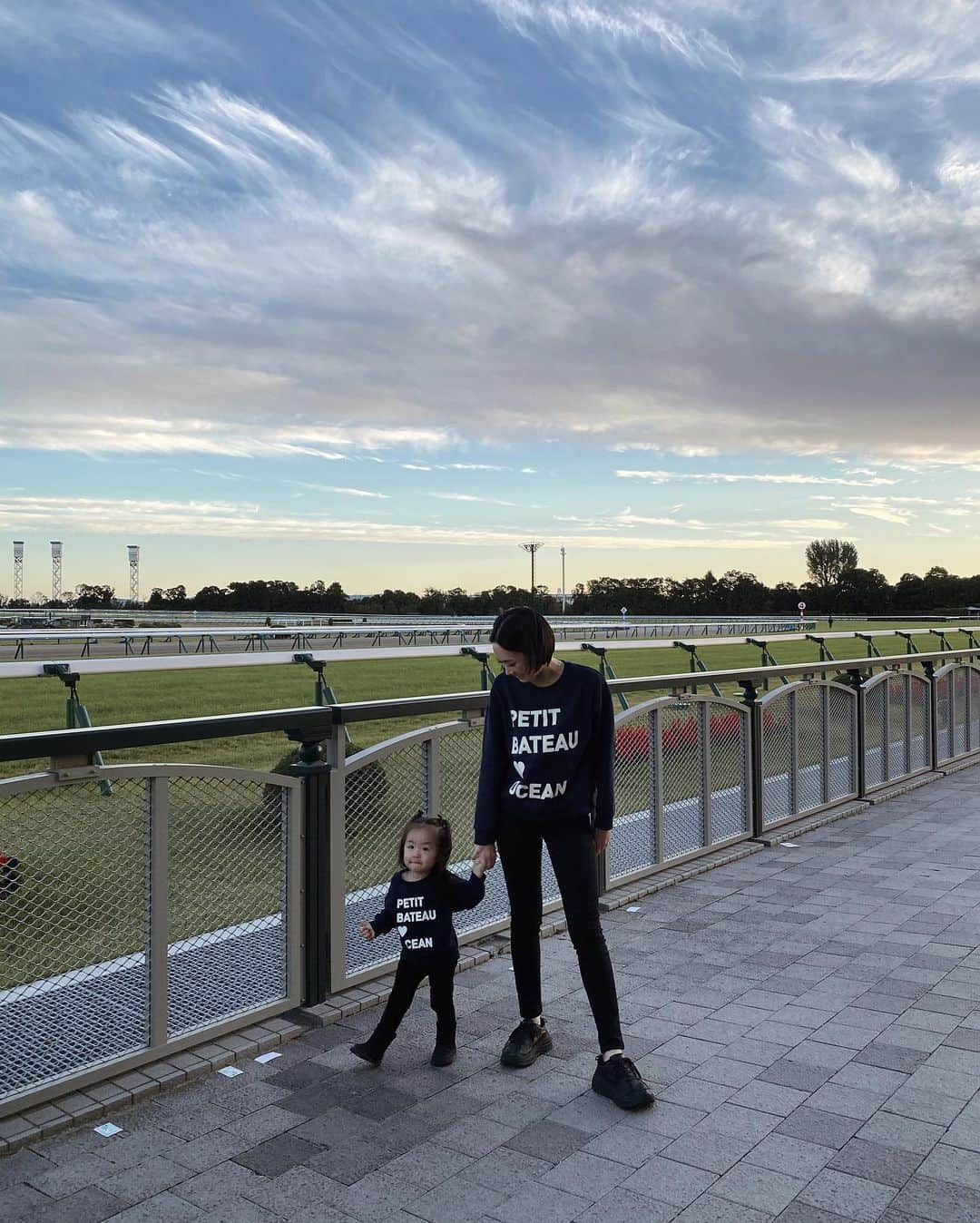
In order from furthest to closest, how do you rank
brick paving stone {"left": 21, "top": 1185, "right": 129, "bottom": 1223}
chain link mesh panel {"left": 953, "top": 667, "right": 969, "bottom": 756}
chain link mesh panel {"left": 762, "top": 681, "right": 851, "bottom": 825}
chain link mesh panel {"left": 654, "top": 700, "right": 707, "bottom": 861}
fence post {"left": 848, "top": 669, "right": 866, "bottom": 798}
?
chain link mesh panel {"left": 953, "top": 667, "right": 969, "bottom": 756}
fence post {"left": 848, "top": 669, "right": 866, "bottom": 798}
chain link mesh panel {"left": 762, "top": 681, "right": 851, "bottom": 825}
chain link mesh panel {"left": 654, "top": 700, "right": 707, "bottom": 861}
brick paving stone {"left": 21, "top": 1185, "right": 129, "bottom": 1223}

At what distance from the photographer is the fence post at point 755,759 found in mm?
7688

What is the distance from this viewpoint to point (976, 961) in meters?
4.98

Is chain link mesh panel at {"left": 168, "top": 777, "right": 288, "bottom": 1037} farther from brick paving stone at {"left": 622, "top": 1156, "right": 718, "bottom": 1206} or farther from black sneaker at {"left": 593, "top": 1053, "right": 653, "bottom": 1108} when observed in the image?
brick paving stone at {"left": 622, "top": 1156, "right": 718, "bottom": 1206}

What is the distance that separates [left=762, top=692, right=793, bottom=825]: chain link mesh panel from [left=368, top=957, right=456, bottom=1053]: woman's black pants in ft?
14.7

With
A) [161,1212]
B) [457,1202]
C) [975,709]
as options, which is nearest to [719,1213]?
[457,1202]

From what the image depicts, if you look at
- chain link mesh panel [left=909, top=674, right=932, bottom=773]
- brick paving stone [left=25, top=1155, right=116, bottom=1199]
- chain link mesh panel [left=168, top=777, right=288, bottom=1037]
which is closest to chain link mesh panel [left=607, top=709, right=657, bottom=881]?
chain link mesh panel [left=168, top=777, right=288, bottom=1037]

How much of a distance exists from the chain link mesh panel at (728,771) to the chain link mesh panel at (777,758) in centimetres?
23

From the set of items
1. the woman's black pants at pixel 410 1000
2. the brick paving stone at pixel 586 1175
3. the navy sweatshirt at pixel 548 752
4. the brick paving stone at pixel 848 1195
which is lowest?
the brick paving stone at pixel 848 1195

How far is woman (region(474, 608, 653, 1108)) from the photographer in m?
3.63

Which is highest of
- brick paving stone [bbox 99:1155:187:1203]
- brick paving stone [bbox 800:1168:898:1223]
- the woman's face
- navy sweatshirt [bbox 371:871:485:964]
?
the woman's face

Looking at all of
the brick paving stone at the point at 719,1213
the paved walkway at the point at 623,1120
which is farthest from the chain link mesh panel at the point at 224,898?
the brick paving stone at the point at 719,1213

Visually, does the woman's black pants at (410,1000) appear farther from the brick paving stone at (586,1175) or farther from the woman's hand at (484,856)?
the brick paving stone at (586,1175)

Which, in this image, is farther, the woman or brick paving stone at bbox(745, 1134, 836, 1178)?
the woman

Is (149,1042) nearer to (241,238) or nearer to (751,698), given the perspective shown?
(751,698)
